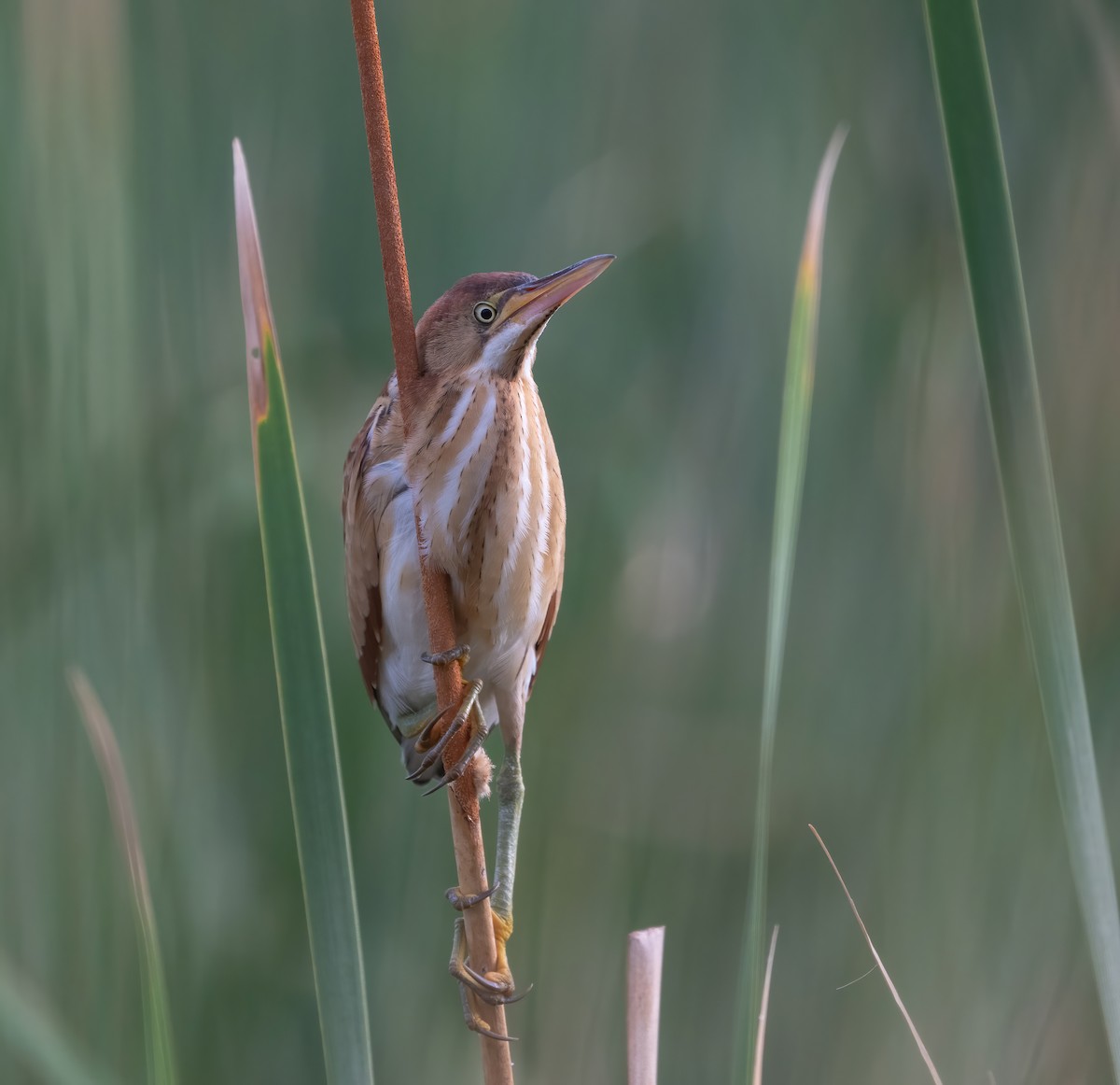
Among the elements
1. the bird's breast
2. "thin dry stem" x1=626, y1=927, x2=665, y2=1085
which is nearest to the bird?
the bird's breast

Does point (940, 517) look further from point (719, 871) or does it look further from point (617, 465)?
point (719, 871)

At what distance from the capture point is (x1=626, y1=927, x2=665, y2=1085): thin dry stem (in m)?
0.83

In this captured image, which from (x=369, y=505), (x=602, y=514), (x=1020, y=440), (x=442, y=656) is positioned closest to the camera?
(x=1020, y=440)

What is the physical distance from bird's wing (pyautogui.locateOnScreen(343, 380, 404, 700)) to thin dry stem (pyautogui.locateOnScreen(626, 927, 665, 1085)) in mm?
461

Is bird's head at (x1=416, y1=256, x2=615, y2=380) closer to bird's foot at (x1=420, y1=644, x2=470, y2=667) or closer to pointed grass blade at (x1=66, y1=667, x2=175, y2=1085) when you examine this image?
bird's foot at (x1=420, y1=644, x2=470, y2=667)

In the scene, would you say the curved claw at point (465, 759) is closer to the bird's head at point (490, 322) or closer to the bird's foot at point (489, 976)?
the bird's foot at point (489, 976)

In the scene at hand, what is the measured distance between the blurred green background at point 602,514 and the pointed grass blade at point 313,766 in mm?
504

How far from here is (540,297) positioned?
0.97 meters

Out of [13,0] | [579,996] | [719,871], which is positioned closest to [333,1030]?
[579,996]

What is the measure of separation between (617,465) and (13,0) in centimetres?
76

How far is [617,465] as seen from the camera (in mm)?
1399

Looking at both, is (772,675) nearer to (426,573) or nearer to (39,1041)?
(426,573)

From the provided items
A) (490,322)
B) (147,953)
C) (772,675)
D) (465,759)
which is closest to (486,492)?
(490,322)

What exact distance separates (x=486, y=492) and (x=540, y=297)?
17cm
